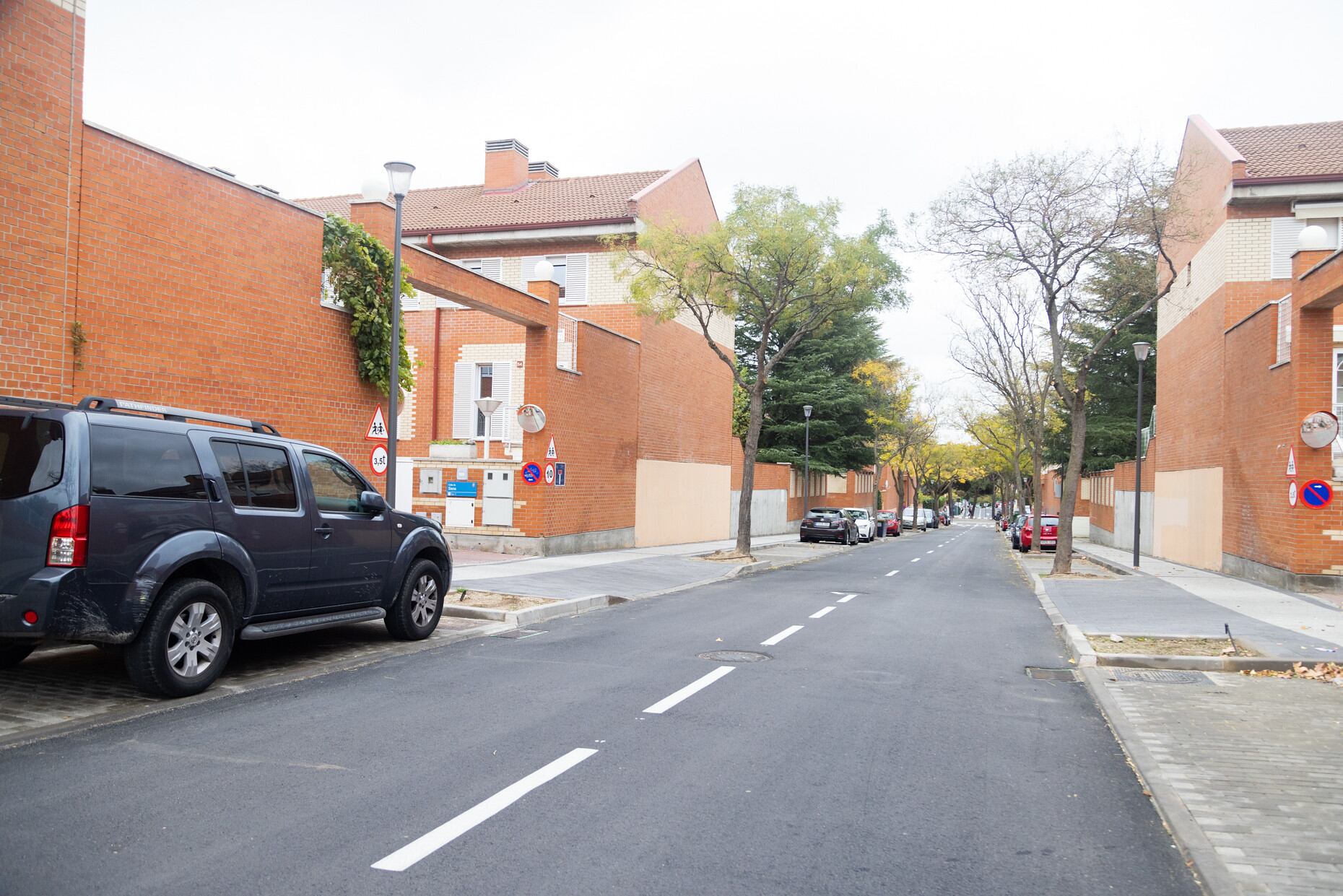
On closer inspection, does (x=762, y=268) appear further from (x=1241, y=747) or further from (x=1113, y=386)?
(x=1113, y=386)

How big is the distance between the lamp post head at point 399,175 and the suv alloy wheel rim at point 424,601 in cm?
560

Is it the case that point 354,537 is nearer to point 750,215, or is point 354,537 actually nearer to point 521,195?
point 750,215

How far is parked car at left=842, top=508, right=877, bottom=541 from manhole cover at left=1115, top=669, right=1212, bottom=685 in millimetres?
→ 32812

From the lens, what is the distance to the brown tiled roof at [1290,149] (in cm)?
2227

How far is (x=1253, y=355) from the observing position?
2005 cm

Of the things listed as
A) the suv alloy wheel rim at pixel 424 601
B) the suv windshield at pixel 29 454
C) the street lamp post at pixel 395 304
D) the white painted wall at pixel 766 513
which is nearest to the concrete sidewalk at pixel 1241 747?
the suv alloy wheel rim at pixel 424 601

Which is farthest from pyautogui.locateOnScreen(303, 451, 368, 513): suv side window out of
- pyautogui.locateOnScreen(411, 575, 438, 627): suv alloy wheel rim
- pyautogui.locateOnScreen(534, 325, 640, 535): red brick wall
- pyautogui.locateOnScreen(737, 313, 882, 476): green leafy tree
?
pyautogui.locateOnScreen(737, 313, 882, 476): green leafy tree

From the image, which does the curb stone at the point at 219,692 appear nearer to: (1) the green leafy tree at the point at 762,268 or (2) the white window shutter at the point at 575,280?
(1) the green leafy tree at the point at 762,268

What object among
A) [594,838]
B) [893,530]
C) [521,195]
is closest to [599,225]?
[521,195]

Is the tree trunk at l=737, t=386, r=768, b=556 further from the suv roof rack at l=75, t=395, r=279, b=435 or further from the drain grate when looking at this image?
the suv roof rack at l=75, t=395, r=279, b=435

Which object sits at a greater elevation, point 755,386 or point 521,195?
point 521,195

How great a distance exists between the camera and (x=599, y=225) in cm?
2730

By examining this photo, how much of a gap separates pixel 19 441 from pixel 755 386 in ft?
67.5

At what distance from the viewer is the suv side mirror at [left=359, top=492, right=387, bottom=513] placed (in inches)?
360
